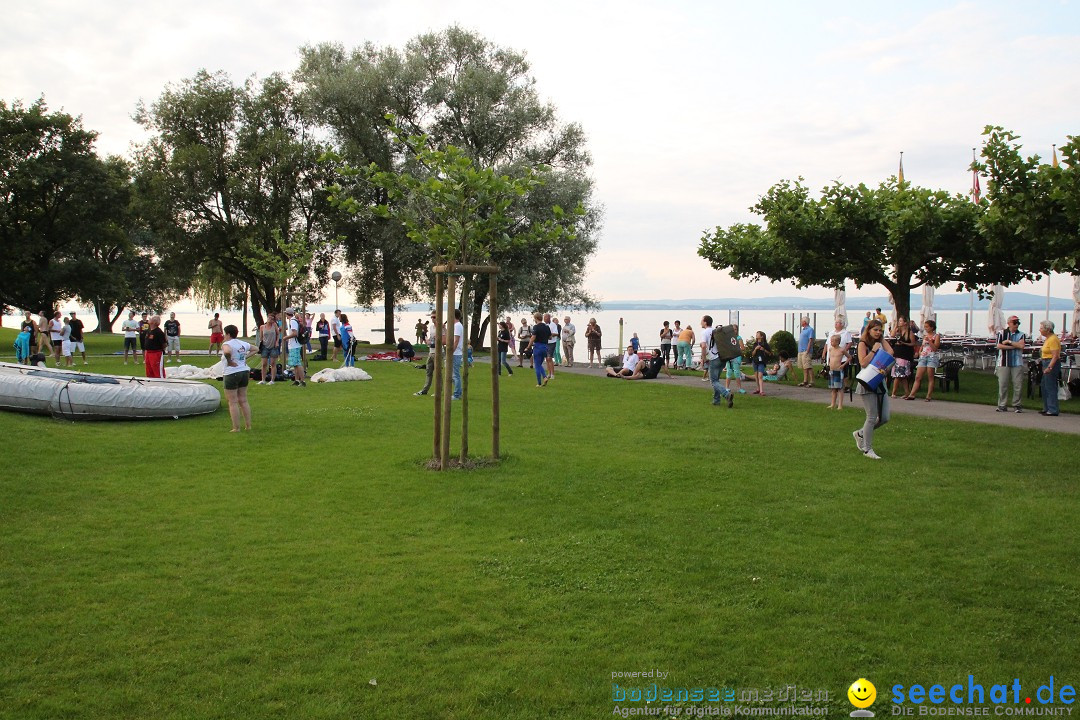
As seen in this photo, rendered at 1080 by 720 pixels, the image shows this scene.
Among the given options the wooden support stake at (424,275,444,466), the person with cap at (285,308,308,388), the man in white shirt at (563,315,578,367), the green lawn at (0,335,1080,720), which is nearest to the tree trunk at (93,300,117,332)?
the person with cap at (285,308,308,388)

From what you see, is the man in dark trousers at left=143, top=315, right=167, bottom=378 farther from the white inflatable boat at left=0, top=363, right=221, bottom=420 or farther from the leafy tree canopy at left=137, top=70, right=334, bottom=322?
the leafy tree canopy at left=137, top=70, right=334, bottom=322

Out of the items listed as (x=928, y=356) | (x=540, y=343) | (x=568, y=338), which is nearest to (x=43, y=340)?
(x=540, y=343)

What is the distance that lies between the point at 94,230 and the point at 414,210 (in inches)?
757

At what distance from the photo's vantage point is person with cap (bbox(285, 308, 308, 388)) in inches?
814

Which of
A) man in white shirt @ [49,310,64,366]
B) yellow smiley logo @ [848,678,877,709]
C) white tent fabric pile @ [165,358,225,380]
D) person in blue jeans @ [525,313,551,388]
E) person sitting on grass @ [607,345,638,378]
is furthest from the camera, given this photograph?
man in white shirt @ [49,310,64,366]

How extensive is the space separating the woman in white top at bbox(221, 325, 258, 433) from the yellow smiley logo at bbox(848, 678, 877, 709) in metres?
10.1

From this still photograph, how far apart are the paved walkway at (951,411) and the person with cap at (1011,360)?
0.98ft

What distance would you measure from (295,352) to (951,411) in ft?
50.0

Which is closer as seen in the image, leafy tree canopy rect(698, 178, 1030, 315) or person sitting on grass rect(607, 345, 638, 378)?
leafy tree canopy rect(698, 178, 1030, 315)

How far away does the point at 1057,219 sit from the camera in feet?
43.4

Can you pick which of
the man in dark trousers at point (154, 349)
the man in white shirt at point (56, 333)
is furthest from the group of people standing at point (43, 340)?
the man in dark trousers at point (154, 349)

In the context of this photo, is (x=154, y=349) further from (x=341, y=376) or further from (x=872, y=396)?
(x=872, y=396)

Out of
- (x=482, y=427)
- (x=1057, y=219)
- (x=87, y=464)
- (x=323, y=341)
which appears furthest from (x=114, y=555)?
(x=323, y=341)

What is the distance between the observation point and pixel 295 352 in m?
21.0
